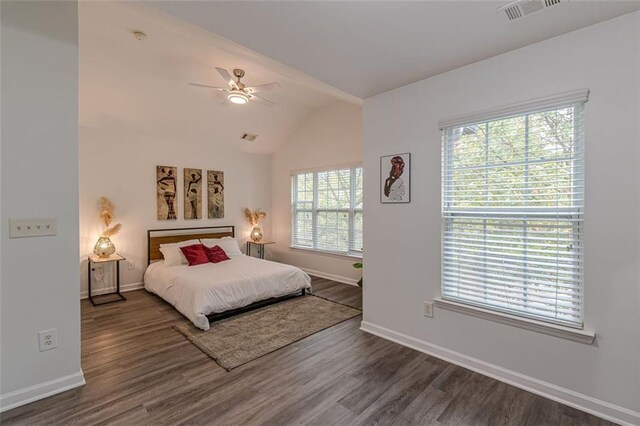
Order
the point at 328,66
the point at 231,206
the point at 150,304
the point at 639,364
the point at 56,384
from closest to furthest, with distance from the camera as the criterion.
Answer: the point at 639,364 < the point at 56,384 < the point at 328,66 < the point at 150,304 < the point at 231,206

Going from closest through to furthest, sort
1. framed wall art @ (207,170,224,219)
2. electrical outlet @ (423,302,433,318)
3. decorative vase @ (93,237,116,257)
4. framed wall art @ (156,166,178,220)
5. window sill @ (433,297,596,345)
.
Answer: window sill @ (433,297,596,345)
electrical outlet @ (423,302,433,318)
decorative vase @ (93,237,116,257)
framed wall art @ (156,166,178,220)
framed wall art @ (207,170,224,219)

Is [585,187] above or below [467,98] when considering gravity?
below

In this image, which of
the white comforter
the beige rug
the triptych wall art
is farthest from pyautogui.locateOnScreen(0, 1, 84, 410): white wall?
the triptych wall art

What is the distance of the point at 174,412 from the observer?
195cm

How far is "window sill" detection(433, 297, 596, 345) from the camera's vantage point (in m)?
1.97

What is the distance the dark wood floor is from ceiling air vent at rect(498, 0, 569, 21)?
245 centimetres

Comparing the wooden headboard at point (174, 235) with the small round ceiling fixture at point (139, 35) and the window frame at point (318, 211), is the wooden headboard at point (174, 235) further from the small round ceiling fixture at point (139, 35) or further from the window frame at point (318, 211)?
the small round ceiling fixture at point (139, 35)

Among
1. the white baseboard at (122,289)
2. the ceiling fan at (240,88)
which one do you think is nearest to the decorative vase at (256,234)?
the white baseboard at (122,289)

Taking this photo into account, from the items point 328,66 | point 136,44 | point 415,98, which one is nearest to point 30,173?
point 136,44

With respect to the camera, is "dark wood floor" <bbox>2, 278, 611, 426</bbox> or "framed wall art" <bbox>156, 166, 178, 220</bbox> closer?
"dark wood floor" <bbox>2, 278, 611, 426</bbox>

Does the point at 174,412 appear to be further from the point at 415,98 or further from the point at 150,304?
the point at 415,98

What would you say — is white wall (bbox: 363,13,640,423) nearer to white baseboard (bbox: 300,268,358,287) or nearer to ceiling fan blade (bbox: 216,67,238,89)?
ceiling fan blade (bbox: 216,67,238,89)

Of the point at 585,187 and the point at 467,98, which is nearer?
the point at 585,187

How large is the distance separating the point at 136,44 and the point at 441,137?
3.27m
